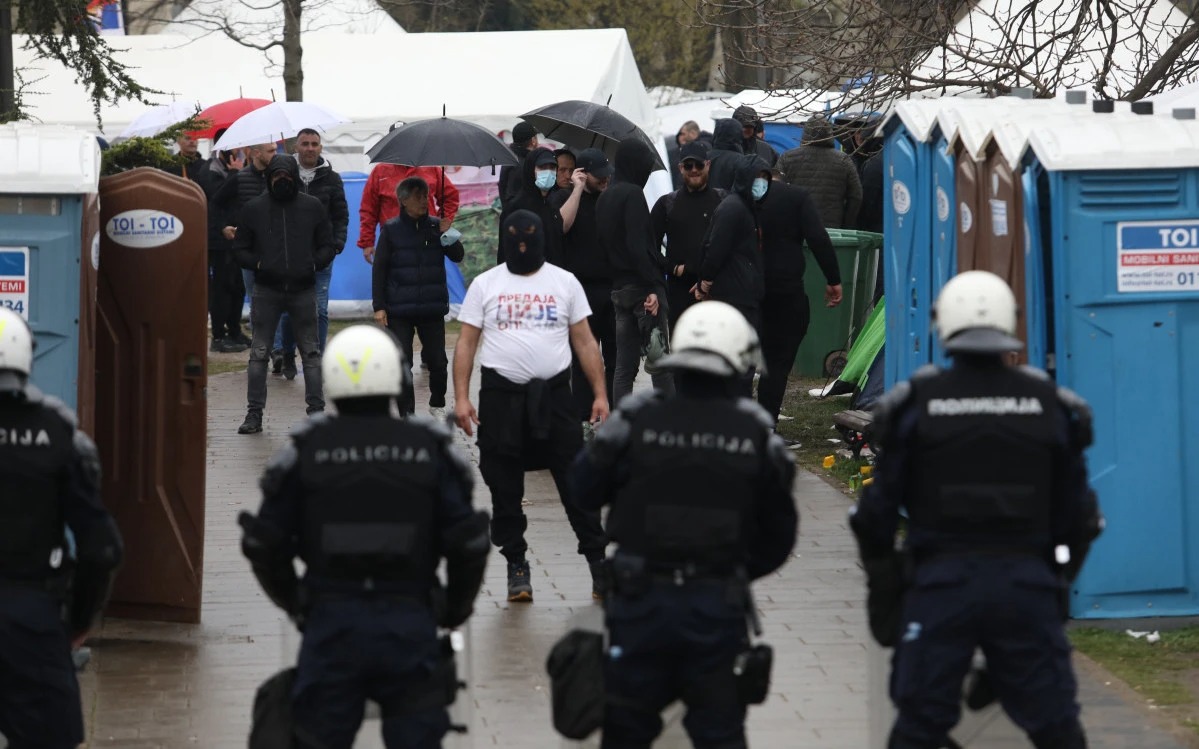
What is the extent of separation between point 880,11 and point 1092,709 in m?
6.62

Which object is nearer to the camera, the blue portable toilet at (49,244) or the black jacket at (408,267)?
the blue portable toilet at (49,244)

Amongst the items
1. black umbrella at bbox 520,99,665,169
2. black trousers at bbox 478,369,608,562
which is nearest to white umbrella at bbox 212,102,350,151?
black umbrella at bbox 520,99,665,169

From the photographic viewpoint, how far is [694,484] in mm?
4820

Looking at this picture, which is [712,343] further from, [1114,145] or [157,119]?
[157,119]

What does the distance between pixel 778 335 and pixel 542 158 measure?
6.26 ft

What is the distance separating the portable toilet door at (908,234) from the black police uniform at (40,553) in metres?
5.53

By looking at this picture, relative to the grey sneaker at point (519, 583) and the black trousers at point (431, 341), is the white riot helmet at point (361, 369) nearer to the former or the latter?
the grey sneaker at point (519, 583)

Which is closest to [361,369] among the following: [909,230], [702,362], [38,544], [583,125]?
[702,362]

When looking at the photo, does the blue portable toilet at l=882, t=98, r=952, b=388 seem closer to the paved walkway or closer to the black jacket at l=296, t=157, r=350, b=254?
the paved walkway

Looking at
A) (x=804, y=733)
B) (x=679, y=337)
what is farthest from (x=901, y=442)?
(x=804, y=733)

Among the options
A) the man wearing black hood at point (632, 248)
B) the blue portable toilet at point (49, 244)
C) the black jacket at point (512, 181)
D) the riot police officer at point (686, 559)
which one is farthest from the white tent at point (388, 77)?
the riot police officer at point (686, 559)

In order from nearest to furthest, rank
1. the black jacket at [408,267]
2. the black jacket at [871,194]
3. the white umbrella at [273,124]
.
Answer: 1. the black jacket at [408,267]
2. the black jacket at [871,194]
3. the white umbrella at [273,124]

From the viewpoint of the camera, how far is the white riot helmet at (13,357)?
491cm

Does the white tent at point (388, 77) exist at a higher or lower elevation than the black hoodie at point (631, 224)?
higher
